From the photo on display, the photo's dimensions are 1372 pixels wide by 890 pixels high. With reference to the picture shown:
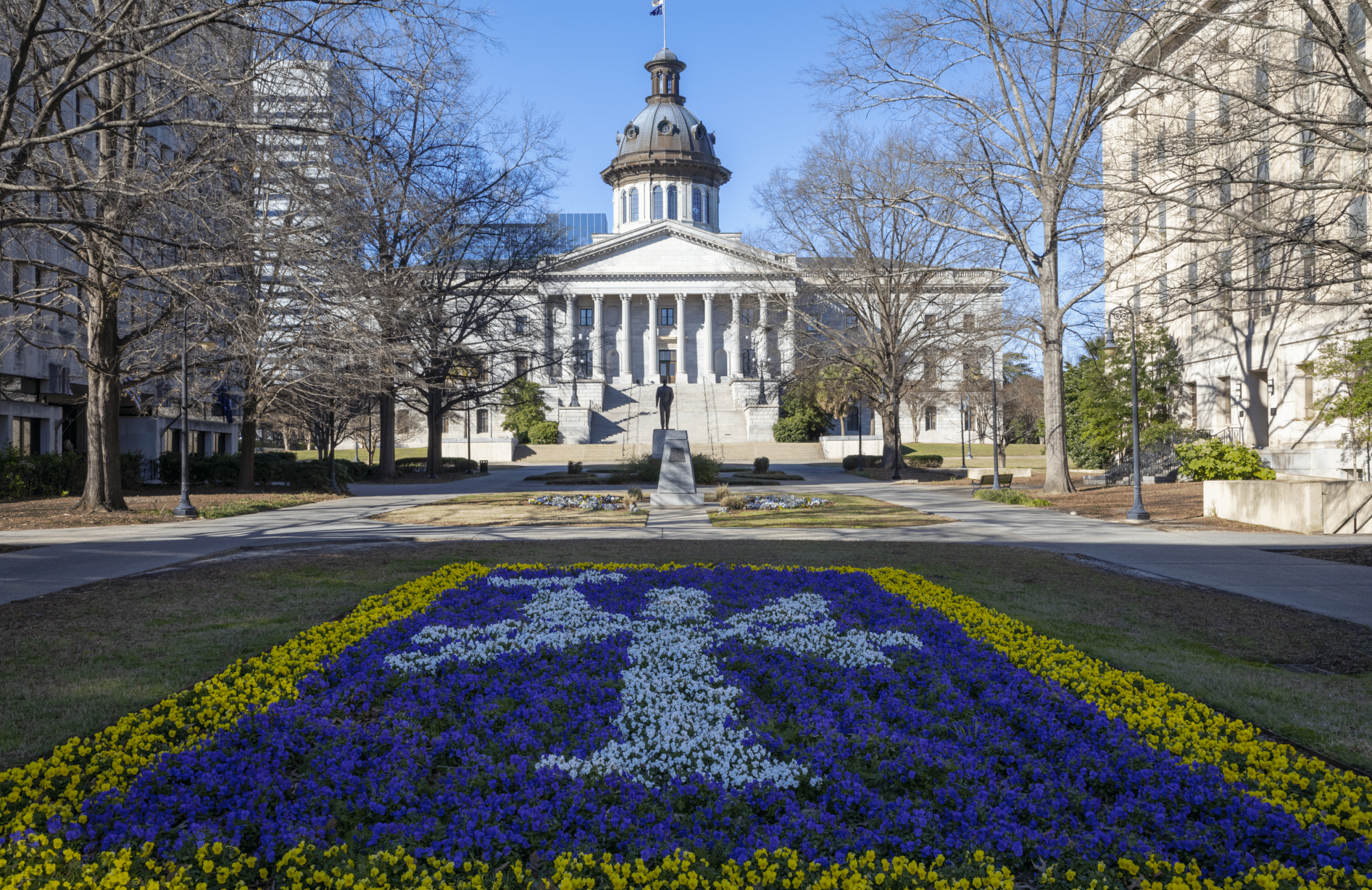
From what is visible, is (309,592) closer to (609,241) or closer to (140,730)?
(140,730)

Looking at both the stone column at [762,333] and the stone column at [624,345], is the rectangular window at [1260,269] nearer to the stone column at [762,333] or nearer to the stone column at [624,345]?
the stone column at [762,333]

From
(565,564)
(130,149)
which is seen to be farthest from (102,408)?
(565,564)

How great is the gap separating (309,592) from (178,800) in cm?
578

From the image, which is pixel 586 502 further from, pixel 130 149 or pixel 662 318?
pixel 662 318

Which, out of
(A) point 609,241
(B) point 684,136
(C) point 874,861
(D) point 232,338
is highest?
(B) point 684,136

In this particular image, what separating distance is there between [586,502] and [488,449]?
39.7 meters

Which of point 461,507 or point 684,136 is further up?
point 684,136

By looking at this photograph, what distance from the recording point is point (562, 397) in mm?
74688

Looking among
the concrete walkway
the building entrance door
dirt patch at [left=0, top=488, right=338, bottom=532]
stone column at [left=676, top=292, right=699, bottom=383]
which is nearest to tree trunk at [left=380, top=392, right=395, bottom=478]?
dirt patch at [left=0, top=488, right=338, bottom=532]

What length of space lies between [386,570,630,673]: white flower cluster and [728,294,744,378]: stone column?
53955mm

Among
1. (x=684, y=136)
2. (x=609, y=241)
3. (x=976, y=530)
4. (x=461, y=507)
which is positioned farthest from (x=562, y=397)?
(x=976, y=530)

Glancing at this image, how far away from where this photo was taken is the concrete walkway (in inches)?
409

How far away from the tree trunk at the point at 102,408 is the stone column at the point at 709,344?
64310 millimetres

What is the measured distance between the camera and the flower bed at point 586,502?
2172 cm
